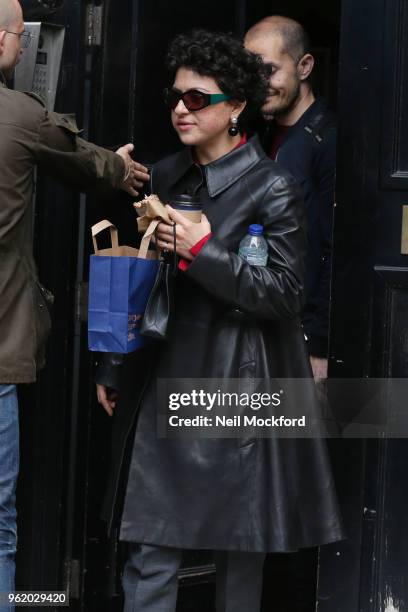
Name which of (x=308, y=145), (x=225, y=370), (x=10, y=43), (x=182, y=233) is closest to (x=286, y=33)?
(x=308, y=145)

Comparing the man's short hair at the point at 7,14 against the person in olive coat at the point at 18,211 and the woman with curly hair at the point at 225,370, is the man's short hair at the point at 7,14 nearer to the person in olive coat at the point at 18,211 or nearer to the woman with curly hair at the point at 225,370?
the person in olive coat at the point at 18,211

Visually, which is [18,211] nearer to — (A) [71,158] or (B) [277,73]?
(A) [71,158]

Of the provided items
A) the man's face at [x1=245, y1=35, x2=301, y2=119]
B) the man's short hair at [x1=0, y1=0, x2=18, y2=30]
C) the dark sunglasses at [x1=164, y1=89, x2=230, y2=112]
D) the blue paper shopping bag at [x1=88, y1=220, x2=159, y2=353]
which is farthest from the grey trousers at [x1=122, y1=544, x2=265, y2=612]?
the man's face at [x1=245, y1=35, x2=301, y2=119]

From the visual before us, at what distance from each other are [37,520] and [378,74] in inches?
80.6

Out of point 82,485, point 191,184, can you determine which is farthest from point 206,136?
point 82,485

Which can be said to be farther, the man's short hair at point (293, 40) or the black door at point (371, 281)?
the man's short hair at point (293, 40)

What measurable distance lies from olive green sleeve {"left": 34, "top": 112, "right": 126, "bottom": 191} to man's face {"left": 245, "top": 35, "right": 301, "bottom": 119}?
3.27 feet

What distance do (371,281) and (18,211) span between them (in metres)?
1.26

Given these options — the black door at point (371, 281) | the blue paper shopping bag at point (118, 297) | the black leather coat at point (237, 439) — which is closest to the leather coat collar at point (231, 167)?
the black leather coat at point (237, 439)

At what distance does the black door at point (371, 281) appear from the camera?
3.81 meters

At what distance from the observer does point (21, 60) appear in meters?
3.84

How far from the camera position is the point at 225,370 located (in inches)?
133

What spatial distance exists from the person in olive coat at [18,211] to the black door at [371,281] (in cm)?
90

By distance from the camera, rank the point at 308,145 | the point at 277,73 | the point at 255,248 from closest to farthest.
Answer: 1. the point at 255,248
2. the point at 308,145
3. the point at 277,73
